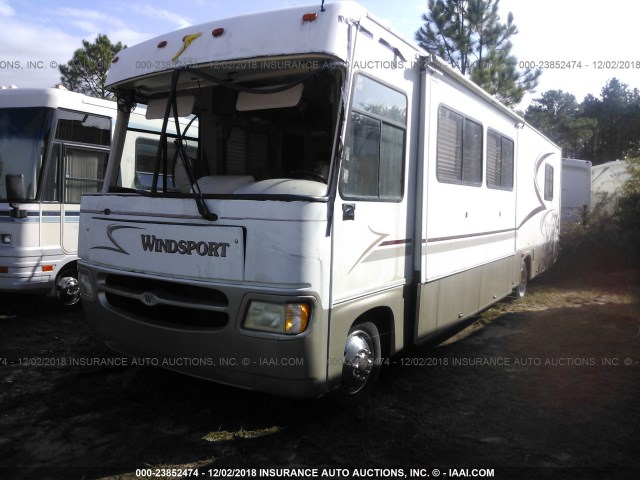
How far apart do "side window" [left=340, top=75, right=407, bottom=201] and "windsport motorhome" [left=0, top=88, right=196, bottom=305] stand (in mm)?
3264

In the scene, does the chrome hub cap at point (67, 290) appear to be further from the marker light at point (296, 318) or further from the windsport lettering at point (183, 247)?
the marker light at point (296, 318)

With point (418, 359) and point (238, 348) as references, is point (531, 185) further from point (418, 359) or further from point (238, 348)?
point (238, 348)

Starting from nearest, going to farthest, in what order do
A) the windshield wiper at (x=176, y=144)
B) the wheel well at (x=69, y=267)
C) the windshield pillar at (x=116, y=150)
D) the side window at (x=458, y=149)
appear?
1. the windshield wiper at (x=176, y=144)
2. the windshield pillar at (x=116, y=150)
3. the side window at (x=458, y=149)
4. the wheel well at (x=69, y=267)

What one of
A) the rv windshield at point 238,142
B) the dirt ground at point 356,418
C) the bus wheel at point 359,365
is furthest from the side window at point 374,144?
the dirt ground at point 356,418

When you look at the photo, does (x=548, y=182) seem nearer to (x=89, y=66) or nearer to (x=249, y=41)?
(x=249, y=41)

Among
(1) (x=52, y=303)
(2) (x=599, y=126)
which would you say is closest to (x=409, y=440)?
(1) (x=52, y=303)

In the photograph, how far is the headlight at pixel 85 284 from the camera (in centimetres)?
436

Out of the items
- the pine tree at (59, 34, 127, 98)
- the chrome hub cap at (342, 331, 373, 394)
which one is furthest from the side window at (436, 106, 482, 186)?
the pine tree at (59, 34, 127, 98)

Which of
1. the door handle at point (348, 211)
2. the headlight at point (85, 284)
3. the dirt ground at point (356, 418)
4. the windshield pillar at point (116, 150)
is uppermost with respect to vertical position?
the windshield pillar at point (116, 150)

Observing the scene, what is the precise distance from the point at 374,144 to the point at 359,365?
1706 mm

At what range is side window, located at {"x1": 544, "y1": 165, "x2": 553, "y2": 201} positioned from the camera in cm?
986

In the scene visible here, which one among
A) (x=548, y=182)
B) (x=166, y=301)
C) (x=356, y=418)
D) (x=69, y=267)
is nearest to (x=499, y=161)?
(x=548, y=182)

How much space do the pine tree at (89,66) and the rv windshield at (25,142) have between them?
16045 millimetres

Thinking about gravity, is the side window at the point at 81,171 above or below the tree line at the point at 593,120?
below
